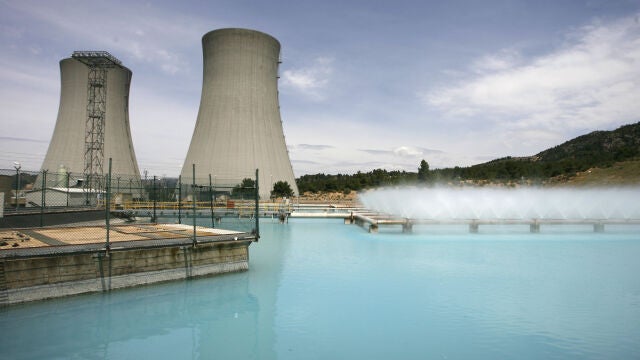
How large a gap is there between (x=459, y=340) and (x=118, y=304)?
6.04 metres

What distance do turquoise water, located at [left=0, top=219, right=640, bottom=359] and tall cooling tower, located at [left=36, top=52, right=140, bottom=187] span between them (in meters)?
30.7

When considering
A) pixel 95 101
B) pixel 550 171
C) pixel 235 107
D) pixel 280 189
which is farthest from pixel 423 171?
pixel 95 101

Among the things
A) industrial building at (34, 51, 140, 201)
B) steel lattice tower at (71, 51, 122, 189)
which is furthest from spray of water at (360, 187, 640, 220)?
steel lattice tower at (71, 51, 122, 189)

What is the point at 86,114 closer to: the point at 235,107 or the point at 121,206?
the point at 235,107

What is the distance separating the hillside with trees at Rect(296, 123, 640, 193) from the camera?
55541 mm

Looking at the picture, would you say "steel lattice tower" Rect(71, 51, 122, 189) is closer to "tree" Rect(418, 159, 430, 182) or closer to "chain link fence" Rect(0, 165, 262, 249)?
"chain link fence" Rect(0, 165, 262, 249)

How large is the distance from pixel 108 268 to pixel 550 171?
220ft

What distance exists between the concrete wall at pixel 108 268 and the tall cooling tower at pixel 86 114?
96.6 ft

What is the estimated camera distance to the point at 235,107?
34.3 m

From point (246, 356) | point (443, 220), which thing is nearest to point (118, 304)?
point (246, 356)

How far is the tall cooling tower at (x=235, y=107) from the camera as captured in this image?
34.2 m

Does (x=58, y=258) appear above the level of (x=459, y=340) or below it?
above

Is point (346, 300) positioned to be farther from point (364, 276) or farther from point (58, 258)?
point (58, 258)

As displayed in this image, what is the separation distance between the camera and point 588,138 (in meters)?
90.8
